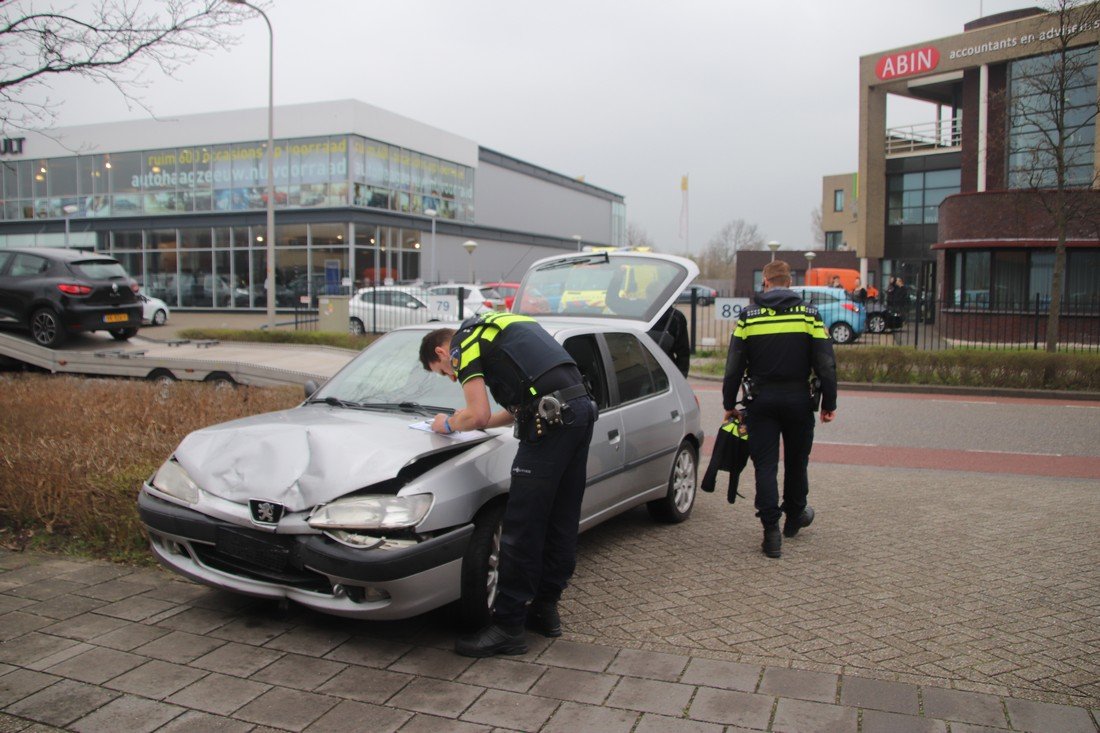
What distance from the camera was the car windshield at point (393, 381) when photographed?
5.26 m

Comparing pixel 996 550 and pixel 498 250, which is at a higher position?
pixel 498 250

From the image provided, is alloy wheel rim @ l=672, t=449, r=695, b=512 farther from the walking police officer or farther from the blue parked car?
the blue parked car

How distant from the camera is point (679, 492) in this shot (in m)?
6.67

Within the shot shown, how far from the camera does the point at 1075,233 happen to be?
2212cm

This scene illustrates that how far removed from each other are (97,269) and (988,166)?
95.8 ft

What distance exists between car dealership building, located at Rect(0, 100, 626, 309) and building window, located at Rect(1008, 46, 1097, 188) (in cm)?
2390

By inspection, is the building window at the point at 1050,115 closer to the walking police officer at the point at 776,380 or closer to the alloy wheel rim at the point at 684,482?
the alloy wheel rim at the point at 684,482

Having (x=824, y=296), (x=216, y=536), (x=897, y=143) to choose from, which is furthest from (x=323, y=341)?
(x=897, y=143)

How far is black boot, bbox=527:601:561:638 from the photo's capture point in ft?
14.7

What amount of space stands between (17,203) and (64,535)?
47.2 m

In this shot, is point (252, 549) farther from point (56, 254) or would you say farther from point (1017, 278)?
point (1017, 278)

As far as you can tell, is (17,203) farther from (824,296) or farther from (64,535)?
(64,535)

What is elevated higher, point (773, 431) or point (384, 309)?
point (384, 309)

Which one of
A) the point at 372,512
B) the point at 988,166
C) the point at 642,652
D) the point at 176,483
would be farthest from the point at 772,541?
the point at 988,166
